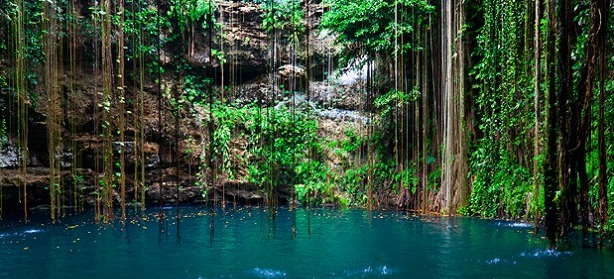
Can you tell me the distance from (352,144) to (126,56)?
5.09 m

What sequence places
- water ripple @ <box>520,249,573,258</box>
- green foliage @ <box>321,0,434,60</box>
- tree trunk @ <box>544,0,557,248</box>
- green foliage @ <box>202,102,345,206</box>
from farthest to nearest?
green foliage @ <box>202,102,345,206</box>
green foliage @ <box>321,0,434,60</box>
water ripple @ <box>520,249,573,258</box>
tree trunk @ <box>544,0,557,248</box>

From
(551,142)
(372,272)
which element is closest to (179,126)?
(372,272)

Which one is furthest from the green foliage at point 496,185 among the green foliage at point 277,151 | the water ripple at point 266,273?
the water ripple at point 266,273

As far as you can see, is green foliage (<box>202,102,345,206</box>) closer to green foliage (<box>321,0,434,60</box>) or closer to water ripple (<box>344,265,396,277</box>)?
green foliage (<box>321,0,434,60</box>)

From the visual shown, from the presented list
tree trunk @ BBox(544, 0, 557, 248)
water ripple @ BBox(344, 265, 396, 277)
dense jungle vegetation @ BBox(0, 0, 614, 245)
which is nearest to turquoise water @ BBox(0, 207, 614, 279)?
water ripple @ BBox(344, 265, 396, 277)

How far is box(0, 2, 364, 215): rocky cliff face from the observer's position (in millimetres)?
8008

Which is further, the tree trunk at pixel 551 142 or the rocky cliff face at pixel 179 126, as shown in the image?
the rocky cliff face at pixel 179 126

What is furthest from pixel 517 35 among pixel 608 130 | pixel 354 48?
pixel 354 48

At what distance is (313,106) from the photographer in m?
11.1

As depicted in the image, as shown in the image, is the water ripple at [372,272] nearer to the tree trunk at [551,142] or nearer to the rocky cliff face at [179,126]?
the tree trunk at [551,142]

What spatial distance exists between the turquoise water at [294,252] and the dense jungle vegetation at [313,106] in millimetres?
405

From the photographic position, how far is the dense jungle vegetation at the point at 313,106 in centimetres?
405

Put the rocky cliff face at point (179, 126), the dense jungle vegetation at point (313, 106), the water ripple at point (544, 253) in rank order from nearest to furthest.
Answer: the water ripple at point (544, 253) → the dense jungle vegetation at point (313, 106) → the rocky cliff face at point (179, 126)

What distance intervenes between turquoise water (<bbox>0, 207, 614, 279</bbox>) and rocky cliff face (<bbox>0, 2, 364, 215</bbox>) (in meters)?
1.66
